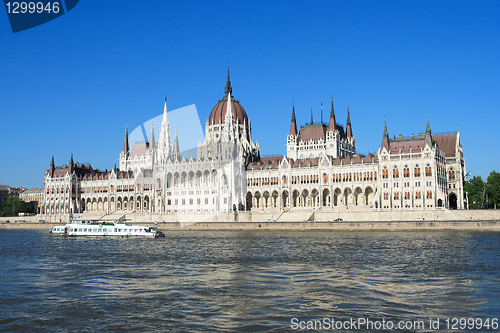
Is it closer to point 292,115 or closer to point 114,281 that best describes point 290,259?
point 114,281

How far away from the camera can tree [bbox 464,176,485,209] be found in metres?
109

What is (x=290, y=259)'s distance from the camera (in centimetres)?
4172

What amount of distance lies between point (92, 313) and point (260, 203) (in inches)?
4075

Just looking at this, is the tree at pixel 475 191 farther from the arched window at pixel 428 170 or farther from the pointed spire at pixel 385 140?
the pointed spire at pixel 385 140

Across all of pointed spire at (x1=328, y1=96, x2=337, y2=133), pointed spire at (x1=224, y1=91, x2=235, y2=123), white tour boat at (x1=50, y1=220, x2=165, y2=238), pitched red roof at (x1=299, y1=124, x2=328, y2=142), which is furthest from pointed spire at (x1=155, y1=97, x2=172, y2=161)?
white tour boat at (x1=50, y1=220, x2=165, y2=238)

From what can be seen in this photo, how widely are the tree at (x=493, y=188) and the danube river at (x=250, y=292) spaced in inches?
2487

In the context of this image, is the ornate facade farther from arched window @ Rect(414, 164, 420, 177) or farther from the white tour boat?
the white tour boat

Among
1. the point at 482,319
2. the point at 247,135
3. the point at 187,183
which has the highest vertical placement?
the point at 247,135

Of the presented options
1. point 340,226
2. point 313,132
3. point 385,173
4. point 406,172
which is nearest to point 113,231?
point 340,226

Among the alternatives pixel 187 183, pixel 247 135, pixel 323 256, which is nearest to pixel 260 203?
pixel 187 183

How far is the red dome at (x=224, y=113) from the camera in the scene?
145750 millimetres

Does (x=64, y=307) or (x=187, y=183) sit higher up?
(x=187, y=183)

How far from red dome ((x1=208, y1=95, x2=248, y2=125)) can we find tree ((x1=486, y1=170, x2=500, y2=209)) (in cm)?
6844

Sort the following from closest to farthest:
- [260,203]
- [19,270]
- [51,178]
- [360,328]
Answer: [360,328], [19,270], [260,203], [51,178]
